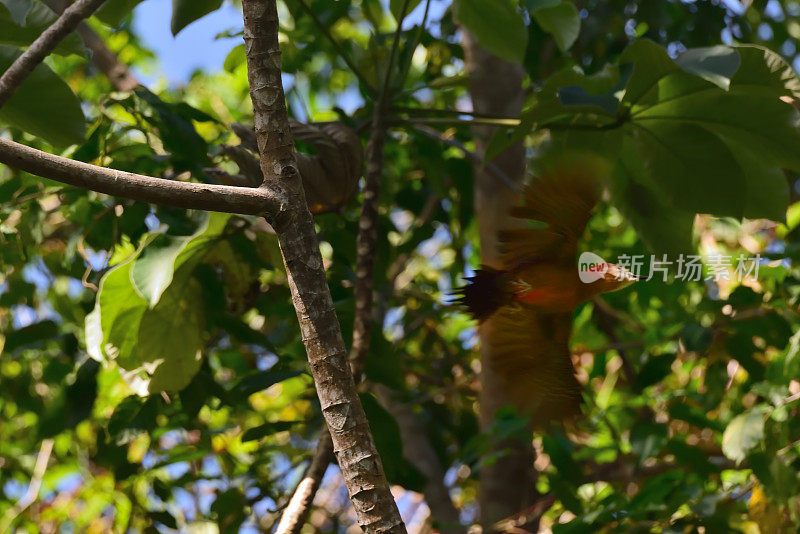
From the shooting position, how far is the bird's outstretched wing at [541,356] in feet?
2.19

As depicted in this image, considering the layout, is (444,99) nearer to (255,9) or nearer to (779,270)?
(779,270)

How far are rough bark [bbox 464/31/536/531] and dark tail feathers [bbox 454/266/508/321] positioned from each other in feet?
1.75

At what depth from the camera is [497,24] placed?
0.90 metres

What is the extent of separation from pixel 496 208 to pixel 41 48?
74 cm

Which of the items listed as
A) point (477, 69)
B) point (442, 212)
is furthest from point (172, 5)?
point (442, 212)

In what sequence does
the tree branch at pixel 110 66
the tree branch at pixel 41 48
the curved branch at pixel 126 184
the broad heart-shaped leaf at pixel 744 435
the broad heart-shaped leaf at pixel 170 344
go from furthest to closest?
the tree branch at pixel 110 66, the broad heart-shaped leaf at pixel 744 435, the broad heart-shaped leaf at pixel 170 344, the tree branch at pixel 41 48, the curved branch at pixel 126 184

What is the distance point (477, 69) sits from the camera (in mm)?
1241

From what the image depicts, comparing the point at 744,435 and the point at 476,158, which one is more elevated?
the point at 476,158

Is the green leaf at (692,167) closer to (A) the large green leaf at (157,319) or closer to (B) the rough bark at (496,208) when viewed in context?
(B) the rough bark at (496,208)

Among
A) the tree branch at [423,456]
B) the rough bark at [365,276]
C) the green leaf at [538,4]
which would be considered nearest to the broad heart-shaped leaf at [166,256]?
the rough bark at [365,276]

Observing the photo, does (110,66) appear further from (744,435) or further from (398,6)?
(744,435)

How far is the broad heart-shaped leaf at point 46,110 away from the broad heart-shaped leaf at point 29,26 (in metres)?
0.03

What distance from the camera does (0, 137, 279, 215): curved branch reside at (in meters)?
0.43

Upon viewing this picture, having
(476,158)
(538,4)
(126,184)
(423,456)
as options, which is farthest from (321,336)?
(423,456)
